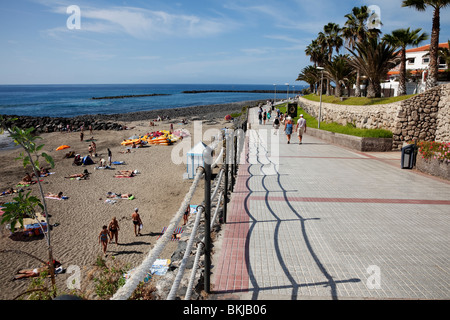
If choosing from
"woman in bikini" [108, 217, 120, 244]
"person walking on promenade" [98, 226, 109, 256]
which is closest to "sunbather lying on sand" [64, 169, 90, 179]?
"woman in bikini" [108, 217, 120, 244]

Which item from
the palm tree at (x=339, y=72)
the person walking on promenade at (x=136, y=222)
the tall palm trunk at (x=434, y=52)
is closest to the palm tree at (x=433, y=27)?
the tall palm trunk at (x=434, y=52)

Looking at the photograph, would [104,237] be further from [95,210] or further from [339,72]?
[339,72]

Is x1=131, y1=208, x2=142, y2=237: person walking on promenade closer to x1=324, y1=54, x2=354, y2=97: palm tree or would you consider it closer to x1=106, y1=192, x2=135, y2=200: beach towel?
x1=106, y1=192, x2=135, y2=200: beach towel

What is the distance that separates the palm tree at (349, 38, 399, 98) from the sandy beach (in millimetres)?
17027

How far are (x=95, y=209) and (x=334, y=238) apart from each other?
42.3 ft

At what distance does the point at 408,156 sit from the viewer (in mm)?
11906

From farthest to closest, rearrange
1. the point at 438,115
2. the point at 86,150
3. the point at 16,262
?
the point at 86,150 < the point at 438,115 < the point at 16,262

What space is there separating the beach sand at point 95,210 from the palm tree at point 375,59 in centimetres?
1660

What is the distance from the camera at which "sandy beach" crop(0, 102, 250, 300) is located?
10562 mm
